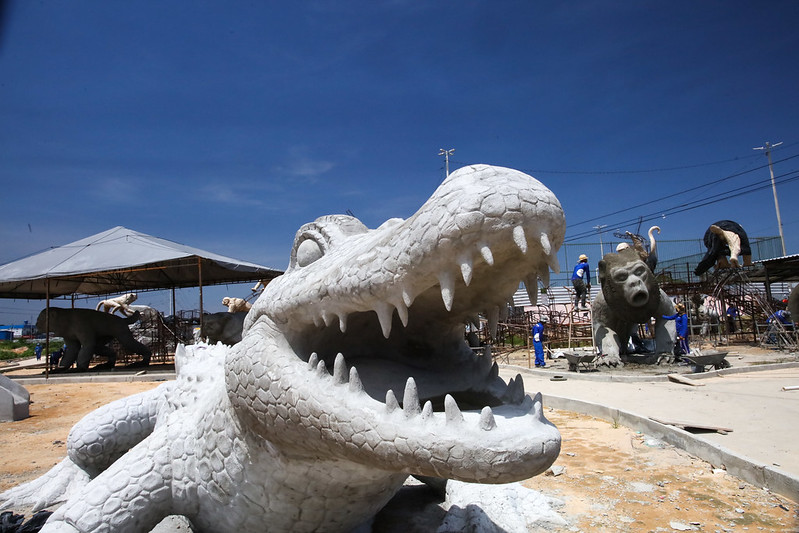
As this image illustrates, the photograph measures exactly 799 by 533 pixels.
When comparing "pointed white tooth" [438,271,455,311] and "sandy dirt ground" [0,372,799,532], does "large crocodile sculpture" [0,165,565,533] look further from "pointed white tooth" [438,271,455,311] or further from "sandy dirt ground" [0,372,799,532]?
"sandy dirt ground" [0,372,799,532]

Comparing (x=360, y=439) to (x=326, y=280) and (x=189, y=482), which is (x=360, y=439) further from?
(x=189, y=482)

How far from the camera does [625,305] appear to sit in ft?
34.1

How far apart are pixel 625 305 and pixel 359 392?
10.0 meters

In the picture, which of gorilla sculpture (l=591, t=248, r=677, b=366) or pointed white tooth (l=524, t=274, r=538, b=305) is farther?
gorilla sculpture (l=591, t=248, r=677, b=366)

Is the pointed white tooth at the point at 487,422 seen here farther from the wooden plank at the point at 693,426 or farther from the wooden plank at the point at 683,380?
the wooden plank at the point at 683,380

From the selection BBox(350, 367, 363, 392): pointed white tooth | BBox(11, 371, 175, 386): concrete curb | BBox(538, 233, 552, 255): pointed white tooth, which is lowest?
BBox(11, 371, 175, 386): concrete curb

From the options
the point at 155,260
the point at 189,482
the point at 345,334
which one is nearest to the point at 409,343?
the point at 345,334

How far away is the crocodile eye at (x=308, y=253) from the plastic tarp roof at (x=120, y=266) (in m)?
9.79

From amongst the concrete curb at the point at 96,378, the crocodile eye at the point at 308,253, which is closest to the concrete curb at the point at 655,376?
the crocodile eye at the point at 308,253

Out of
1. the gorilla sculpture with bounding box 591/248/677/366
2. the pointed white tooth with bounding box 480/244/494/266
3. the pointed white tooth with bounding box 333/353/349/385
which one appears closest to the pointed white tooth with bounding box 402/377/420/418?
the pointed white tooth with bounding box 333/353/349/385

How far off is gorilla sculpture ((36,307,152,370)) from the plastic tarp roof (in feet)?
3.62

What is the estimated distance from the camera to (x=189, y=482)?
242cm

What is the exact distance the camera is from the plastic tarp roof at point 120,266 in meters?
13.4

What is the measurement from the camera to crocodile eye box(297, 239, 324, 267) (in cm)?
230
